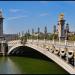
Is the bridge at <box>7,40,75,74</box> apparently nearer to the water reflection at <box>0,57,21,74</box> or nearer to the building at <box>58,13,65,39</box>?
the water reflection at <box>0,57,21,74</box>

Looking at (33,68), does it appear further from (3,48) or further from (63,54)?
(3,48)

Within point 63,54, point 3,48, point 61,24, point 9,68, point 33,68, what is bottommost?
point 9,68

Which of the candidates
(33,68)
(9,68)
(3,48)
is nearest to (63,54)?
(33,68)

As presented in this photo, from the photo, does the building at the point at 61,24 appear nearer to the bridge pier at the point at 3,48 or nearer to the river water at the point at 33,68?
→ the river water at the point at 33,68

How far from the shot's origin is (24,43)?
38.0 metres

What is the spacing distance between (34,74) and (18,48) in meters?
19.1

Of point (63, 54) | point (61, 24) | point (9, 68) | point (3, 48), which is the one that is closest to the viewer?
point (63, 54)

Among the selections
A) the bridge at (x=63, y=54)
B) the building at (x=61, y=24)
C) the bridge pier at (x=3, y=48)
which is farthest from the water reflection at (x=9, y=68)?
the bridge pier at (x=3, y=48)

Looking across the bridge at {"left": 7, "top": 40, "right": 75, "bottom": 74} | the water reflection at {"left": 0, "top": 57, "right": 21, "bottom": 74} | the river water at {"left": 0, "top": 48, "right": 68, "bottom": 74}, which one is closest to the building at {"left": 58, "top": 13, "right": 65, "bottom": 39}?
the river water at {"left": 0, "top": 48, "right": 68, "bottom": 74}

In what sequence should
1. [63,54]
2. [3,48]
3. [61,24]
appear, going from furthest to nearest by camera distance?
[3,48]
[61,24]
[63,54]

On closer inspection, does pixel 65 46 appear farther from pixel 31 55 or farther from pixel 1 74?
pixel 31 55

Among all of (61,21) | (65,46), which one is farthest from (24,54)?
(65,46)

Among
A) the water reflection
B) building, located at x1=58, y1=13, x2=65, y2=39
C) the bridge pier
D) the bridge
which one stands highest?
building, located at x1=58, y1=13, x2=65, y2=39

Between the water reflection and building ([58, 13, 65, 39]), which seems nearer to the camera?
the water reflection
